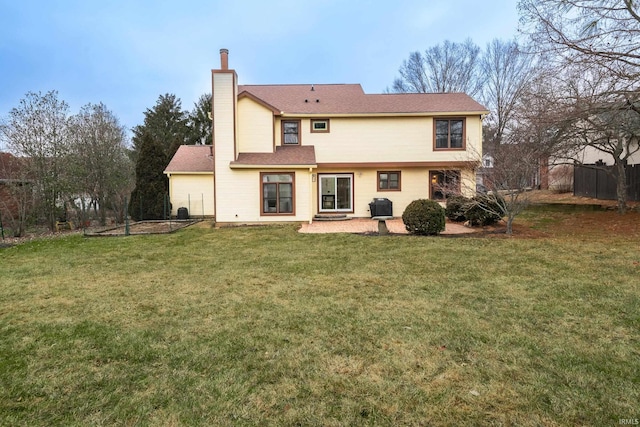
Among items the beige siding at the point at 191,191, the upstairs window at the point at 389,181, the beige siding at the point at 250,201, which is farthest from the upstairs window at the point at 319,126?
the beige siding at the point at 191,191

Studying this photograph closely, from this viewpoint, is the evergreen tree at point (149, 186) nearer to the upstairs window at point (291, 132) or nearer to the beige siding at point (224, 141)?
the beige siding at point (224, 141)

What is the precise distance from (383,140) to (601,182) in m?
12.1

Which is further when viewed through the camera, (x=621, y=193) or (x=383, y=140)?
(x=383, y=140)

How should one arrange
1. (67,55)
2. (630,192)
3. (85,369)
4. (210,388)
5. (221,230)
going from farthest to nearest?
(67,55) → (630,192) → (221,230) → (85,369) → (210,388)

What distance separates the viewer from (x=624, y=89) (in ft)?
31.6

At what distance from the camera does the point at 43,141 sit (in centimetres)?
1305

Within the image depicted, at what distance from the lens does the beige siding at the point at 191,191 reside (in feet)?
59.1

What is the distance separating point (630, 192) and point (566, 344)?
18109 millimetres

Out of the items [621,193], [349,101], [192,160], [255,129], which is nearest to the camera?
[621,193]

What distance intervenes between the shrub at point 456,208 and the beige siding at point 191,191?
450 inches

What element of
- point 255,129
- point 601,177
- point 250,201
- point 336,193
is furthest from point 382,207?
point 601,177

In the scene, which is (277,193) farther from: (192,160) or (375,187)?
(192,160)

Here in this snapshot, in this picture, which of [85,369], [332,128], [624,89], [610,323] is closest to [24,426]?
[85,369]

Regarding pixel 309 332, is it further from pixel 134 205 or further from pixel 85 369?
pixel 134 205
